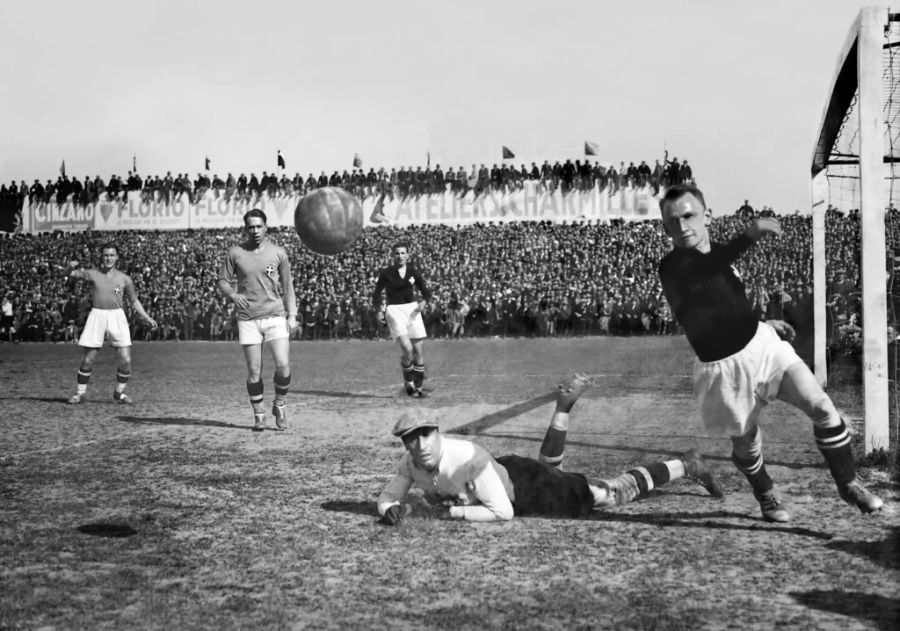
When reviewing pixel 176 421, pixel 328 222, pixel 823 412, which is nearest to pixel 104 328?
pixel 176 421

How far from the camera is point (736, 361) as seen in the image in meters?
4.88

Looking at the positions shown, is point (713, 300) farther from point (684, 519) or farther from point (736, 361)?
point (684, 519)

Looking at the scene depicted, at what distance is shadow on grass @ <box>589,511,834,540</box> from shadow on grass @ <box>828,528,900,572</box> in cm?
18

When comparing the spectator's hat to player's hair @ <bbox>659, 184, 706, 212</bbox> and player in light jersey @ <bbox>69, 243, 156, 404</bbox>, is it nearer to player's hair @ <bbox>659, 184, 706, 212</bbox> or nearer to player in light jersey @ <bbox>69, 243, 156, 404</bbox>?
player's hair @ <bbox>659, 184, 706, 212</bbox>

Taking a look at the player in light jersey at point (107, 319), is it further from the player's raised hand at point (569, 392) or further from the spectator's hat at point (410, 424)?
the spectator's hat at point (410, 424)

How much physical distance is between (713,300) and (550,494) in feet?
4.56

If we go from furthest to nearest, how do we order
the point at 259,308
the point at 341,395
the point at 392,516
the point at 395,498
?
the point at 341,395
the point at 259,308
the point at 395,498
the point at 392,516

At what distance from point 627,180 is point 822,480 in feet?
99.3

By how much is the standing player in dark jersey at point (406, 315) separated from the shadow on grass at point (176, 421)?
3100 millimetres

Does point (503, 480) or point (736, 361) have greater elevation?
point (736, 361)

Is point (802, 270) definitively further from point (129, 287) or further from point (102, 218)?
point (102, 218)

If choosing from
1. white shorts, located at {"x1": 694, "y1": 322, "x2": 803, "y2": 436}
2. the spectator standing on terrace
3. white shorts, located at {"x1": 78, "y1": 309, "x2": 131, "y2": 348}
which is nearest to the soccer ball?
white shorts, located at {"x1": 78, "y1": 309, "x2": 131, "y2": 348}

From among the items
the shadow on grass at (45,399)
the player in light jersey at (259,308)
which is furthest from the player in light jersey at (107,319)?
the player in light jersey at (259,308)

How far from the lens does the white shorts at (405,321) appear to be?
12534 millimetres
